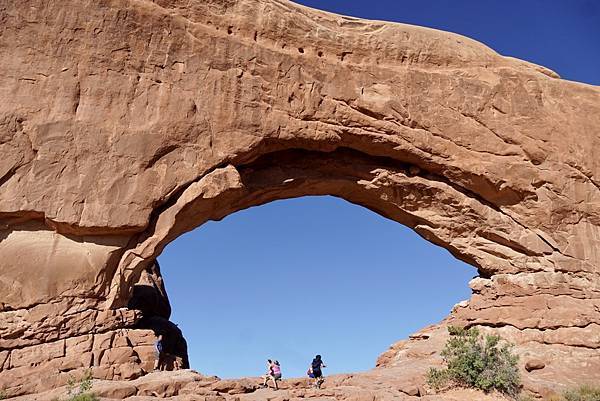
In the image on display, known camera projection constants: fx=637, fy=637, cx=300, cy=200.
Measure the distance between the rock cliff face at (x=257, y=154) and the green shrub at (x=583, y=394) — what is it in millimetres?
1177

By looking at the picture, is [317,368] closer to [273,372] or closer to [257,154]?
[273,372]

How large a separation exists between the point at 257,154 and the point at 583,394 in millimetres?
9837

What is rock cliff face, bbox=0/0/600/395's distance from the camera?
47.7ft

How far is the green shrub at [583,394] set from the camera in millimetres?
13773

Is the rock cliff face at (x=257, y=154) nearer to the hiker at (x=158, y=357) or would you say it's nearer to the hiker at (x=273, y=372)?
the hiker at (x=158, y=357)

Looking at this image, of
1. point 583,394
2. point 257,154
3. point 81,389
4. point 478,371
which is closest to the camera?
point 81,389

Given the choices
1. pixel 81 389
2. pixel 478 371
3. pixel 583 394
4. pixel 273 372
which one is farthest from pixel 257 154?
pixel 583 394

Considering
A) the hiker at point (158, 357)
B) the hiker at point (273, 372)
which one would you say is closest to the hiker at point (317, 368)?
the hiker at point (273, 372)

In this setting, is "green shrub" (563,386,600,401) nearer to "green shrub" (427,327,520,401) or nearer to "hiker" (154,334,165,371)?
"green shrub" (427,327,520,401)

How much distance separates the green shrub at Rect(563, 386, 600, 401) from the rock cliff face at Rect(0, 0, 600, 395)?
1177mm

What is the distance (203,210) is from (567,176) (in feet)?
35.6

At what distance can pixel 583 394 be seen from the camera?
1425 centimetres

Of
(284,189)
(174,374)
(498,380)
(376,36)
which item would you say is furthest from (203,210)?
(498,380)

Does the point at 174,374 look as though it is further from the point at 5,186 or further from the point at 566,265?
the point at 566,265
